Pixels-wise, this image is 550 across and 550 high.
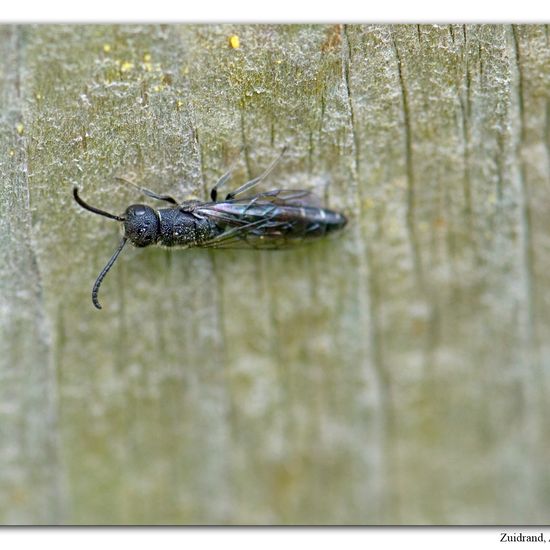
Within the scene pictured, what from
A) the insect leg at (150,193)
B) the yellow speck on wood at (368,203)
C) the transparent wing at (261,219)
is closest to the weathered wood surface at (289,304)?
the yellow speck on wood at (368,203)

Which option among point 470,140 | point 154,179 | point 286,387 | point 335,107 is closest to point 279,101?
point 335,107

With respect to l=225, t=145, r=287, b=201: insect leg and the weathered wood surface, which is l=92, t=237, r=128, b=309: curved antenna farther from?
l=225, t=145, r=287, b=201: insect leg

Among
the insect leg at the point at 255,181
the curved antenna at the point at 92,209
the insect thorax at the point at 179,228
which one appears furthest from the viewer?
the insect thorax at the point at 179,228

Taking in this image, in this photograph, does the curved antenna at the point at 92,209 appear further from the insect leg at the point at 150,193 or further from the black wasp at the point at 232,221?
the insect leg at the point at 150,193

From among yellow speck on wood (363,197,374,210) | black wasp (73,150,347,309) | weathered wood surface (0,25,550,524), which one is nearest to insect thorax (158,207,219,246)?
black wasp (73,150,347,309)

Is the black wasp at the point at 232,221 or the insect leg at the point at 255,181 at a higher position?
the insect leg at the point at 255,181
